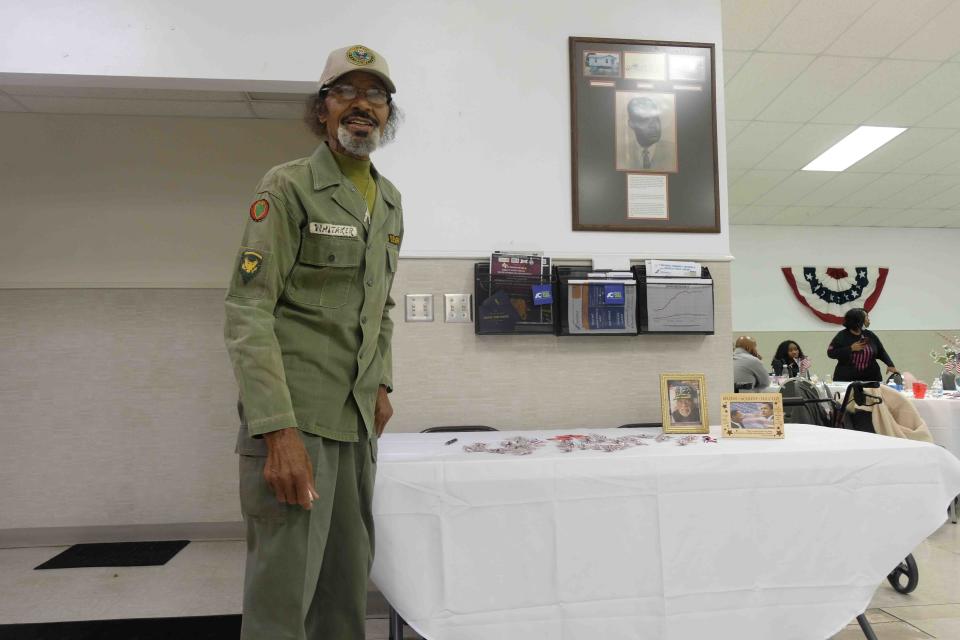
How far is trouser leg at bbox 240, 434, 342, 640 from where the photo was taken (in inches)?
47.1

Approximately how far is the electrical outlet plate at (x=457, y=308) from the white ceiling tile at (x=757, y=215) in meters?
6.55

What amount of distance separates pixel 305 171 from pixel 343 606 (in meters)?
1.02

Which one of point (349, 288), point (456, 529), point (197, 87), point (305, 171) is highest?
point (197, 87)

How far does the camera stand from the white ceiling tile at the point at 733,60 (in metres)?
3.85

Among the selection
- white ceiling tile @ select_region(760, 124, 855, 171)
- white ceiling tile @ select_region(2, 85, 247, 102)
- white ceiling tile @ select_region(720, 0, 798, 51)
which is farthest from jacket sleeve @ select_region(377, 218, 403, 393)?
white ceiling tile @ select_region(760, 124, 855, 171)

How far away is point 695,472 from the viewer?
1.63 m

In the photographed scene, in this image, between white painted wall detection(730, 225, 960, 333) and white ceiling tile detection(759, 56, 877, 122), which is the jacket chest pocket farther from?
white painted wall detection(730, 225, 960, 333)

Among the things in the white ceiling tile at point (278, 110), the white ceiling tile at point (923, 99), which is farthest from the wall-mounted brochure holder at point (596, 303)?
the white ceiling tile at point (923, 99)

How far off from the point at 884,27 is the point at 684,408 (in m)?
3.11

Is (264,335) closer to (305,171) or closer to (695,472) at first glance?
(305,171)

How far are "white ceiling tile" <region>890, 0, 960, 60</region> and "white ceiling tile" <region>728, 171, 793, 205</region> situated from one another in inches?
99.1

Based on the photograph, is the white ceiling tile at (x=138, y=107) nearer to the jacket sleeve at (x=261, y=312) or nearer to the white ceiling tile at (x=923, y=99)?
the jacket sleeve at (x=261, y=312)

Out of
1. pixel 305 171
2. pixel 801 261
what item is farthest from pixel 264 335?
pixel 801 261

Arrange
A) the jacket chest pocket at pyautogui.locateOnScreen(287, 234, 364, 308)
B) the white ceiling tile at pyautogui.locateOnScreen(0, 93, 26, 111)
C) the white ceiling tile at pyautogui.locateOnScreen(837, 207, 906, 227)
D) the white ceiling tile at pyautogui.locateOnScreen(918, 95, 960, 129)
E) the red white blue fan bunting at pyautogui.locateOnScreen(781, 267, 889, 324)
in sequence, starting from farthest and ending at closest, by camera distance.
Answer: the red white blue fan bunting at pyautogui.locateOnScreen(781, 267, 889, 324), the white ceiling tile at pyautogui.locateOnScreen(837, 207, 906, 227), the white ceiling tile at pyautogui.locateOnScreen(918, 95, 960, 129), the white ceiling tile at pyautogui.locateOnScreen(0, 93, 26, 111), the jacket chest pocket at pyautogui.locateOnScreen(287, 234, 364, 308)
